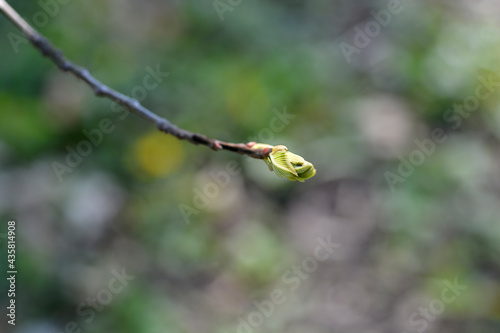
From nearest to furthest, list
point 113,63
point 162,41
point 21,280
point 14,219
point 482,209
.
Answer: point 21,280 < point 14,219 < point 482,209 < point 113,63 < point 162,41

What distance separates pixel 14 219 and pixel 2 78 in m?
1.18

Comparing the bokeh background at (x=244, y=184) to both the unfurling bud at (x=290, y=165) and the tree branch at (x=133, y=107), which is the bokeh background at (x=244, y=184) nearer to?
the tree branch at (x=133, y=107)

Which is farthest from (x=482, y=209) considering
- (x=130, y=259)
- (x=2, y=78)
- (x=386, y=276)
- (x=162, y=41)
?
(x=2, y=78)

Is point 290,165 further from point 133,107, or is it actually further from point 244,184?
A: point 244,184

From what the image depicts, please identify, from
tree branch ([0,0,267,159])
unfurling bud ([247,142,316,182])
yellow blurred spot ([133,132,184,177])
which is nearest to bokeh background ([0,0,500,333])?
yellow blurred spot ([133,132,184,177])

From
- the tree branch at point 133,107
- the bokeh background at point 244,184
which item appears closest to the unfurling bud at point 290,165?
the tree branch at point 133,107

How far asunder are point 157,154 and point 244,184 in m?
0.66

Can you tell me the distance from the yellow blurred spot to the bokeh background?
0.03 ft

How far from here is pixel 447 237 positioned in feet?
11.3

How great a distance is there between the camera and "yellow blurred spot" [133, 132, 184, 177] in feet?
11.4

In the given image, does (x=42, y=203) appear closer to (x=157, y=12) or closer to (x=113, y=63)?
(x=113, y=63)

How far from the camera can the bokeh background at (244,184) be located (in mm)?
3135

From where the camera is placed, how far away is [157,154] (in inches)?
138

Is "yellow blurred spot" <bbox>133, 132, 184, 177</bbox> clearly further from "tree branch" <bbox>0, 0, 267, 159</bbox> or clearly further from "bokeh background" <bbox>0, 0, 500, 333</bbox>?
"tree branch" <bbox>0, 0, 267, 159</bbox>
